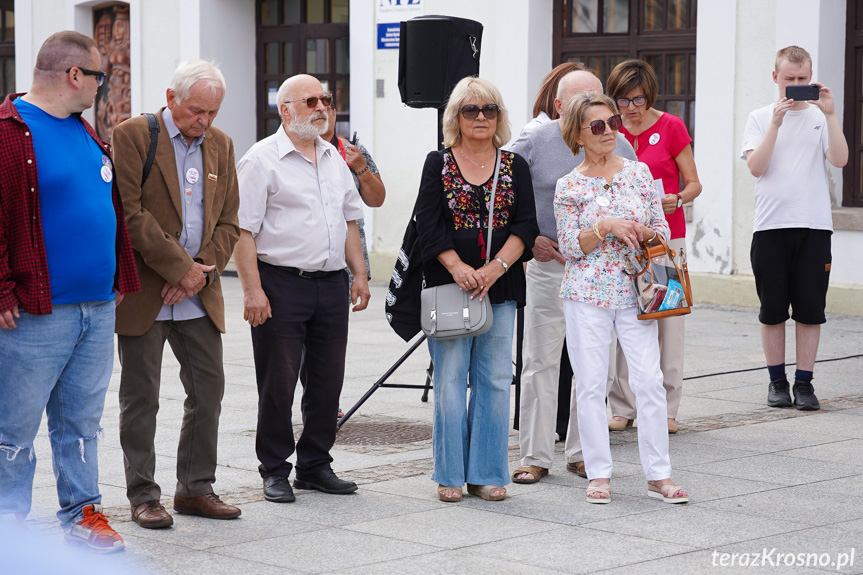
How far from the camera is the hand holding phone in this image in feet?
25.5

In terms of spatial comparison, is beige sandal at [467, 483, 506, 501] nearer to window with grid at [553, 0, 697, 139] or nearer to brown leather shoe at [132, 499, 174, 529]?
brown leather shoe at [132, 499, 174, 529]

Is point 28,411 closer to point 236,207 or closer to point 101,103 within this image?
point 236,207

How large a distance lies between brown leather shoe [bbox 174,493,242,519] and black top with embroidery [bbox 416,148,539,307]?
4.31 feet

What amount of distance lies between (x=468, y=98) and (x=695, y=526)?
2.07 metres

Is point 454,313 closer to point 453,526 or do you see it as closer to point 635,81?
point 453,526

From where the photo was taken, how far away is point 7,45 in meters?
21.0

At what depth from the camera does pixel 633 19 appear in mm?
14484

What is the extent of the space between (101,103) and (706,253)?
1006 cm

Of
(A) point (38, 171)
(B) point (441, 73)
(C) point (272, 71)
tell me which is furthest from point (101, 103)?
(A) point (38, 171)

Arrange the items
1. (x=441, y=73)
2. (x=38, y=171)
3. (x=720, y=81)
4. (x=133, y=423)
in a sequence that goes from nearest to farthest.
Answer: (x=38, y=171), (x=133, y=423), (x=441, y=73), (x=720, y=81)

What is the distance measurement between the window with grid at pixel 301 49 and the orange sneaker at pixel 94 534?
40.0 feet

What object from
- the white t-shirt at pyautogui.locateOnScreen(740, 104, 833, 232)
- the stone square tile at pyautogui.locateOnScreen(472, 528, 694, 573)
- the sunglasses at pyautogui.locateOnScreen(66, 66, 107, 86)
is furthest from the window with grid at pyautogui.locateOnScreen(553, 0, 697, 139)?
the sunglasses at pyautogui.locateOnScreen(66, 66, 107, 86)

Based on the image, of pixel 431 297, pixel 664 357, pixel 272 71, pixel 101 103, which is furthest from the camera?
pixel 101 103

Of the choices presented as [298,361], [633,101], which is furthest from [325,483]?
[633,101]
